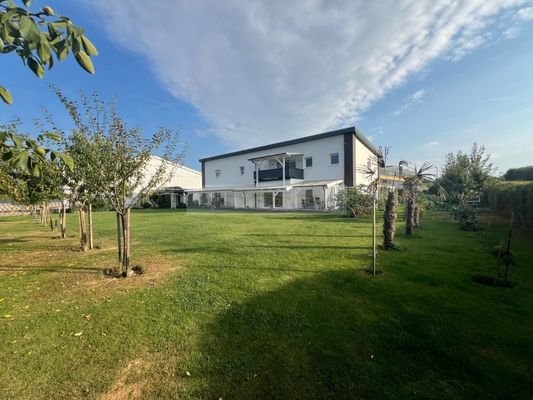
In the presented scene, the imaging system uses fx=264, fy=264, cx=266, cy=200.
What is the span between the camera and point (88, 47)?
138 centimetres

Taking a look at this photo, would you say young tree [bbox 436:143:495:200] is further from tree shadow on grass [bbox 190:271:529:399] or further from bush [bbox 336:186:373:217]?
tree shadow on grass [bbox 190:271:529:399]

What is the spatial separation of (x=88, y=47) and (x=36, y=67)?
316 millimetres

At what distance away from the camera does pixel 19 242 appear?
1105 centimetres

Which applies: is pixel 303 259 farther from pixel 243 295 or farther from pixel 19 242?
pixel 19 242

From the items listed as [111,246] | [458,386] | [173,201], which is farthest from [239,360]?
[173,201]

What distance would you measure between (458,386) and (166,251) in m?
8.12

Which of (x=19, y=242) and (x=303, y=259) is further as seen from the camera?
(x=19, y=242)

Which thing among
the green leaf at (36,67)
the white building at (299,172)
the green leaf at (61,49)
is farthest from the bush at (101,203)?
the white building at (299,172)

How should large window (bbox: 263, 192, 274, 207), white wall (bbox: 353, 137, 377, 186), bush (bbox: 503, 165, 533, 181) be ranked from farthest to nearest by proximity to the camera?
large window (bbox: 263, 192, 274, 207), white wall (bbox: 353, 137, 377, 186), bush (bbox: 503, 165, 533, 181)

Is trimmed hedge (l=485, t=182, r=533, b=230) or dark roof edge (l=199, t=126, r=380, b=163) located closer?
trimmed hedge (l=485, t=182, r=533, b=230)

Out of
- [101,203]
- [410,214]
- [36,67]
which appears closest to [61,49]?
[36,67]

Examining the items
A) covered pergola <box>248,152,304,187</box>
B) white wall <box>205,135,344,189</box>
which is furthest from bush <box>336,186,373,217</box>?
covered pergola <box>248,152,304,187</box>

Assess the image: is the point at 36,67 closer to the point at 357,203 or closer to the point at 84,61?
the point at 84,61

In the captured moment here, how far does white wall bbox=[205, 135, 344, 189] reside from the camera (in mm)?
27406
